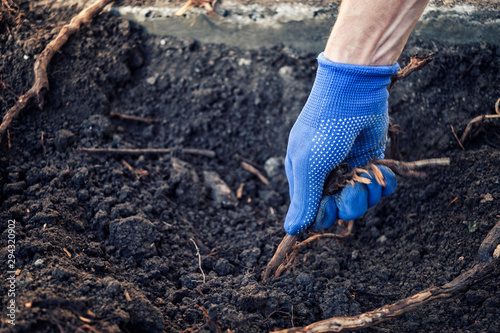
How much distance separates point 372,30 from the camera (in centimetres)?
152

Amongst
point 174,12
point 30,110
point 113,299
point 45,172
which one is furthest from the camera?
point 174,12

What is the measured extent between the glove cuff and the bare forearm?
45mm

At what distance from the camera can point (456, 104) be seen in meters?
2.20

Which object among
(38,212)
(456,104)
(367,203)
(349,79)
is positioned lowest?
(38,212)

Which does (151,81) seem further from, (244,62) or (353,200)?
(353,200)

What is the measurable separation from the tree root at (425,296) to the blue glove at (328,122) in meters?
0.47

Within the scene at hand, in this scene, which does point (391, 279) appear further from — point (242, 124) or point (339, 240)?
point (242, 124)

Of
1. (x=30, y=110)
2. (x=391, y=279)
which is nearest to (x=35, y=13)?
(x=30, y=110)

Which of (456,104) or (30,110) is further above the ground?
(456,104)

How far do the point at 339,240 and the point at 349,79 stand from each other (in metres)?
0.90

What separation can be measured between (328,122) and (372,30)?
425 millimetres

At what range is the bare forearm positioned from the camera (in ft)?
4.87

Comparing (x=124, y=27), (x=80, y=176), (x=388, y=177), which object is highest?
(x=124, y=27)

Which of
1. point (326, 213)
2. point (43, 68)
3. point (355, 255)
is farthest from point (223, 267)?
point (43, 68)
